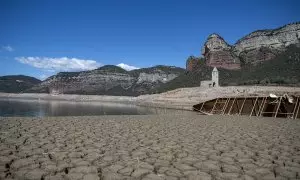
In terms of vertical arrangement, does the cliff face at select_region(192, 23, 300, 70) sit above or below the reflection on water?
above

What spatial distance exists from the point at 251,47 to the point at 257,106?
10162cm

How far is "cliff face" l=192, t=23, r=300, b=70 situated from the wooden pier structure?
82.9 metres

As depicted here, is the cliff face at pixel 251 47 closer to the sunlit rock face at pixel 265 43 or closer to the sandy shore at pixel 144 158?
the sunlit rock face at pixel 265 43

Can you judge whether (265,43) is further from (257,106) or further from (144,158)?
(144,158)

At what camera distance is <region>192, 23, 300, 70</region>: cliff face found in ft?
337

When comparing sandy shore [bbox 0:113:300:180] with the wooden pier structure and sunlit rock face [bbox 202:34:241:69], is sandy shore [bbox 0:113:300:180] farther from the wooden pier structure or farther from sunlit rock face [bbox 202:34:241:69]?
sunlit rock face [bbox 202:34:241:69]

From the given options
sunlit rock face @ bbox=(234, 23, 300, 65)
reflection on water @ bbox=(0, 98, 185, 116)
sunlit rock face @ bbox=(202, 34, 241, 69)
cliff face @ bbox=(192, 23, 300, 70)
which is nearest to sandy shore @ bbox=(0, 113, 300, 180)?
reflection on water @ bbox=(0, 98, 185, 116)

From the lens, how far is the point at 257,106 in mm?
21391

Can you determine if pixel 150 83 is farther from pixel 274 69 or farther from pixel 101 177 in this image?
pixel 101 177

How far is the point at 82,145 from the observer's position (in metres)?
7.29

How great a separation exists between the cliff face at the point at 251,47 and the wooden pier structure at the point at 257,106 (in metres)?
82.9

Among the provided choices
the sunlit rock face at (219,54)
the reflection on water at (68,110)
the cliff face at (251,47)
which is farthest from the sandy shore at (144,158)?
the sunlit rock face at (219,54)

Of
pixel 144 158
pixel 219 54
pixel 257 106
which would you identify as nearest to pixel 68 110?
pixel 257 106

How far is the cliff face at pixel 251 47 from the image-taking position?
102637 mm
